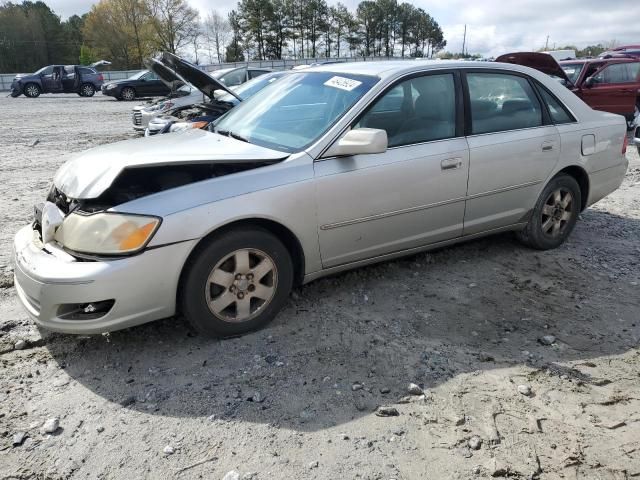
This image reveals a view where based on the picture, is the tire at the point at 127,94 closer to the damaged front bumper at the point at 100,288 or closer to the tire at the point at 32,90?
the tire at the point at 32,90

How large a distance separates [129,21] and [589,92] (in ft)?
194

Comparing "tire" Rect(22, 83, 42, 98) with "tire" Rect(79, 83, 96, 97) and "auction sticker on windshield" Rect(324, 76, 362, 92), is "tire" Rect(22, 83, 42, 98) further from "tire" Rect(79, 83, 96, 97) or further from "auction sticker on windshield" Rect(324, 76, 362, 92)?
"auction sticker on windshield" Rect(324, 76, 362, 92)

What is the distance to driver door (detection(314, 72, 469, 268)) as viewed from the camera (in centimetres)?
344

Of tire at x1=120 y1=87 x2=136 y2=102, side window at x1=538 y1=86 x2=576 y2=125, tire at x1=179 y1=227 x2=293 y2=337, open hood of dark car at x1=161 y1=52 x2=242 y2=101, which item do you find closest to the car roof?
side window at x1=538 y1=86 x2=576 y2=125

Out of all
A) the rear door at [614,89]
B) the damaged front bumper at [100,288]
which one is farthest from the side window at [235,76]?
the damaged front bumper at [100,288]

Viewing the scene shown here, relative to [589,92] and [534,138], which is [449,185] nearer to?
[534,138]

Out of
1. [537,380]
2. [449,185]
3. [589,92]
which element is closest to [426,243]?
[449,185]

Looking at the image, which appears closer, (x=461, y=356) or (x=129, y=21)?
(x=461, y=356)

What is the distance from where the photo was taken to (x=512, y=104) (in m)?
Result: 4.39

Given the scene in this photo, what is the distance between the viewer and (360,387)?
2803 millimetres

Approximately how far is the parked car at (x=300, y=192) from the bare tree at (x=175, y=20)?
60.2 metres

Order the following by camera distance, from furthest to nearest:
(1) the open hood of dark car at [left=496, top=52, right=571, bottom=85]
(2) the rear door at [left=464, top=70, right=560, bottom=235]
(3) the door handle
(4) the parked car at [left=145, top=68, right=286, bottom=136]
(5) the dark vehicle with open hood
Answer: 1. (1) the open hood of dark car at [left=496, top=52, right=571, bottom=85]
2. (4) the parked car at [left=145, top=68, right=286, bottom=136]
3. (5) the dark vehicle with open hood
4. (2) the rear door at [left=464, top=70, right=560, bottom=235]
5. (3) the door handle

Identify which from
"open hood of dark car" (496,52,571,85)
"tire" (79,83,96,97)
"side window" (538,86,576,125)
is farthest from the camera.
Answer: "tire" (79,83,96,97)

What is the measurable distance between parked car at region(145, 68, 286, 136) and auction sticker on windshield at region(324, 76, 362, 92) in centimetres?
349
